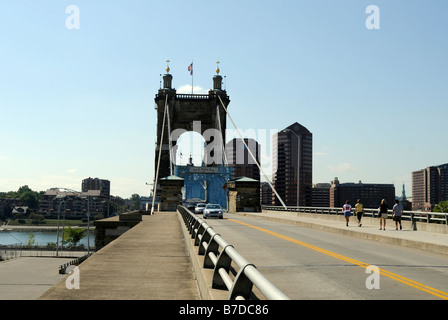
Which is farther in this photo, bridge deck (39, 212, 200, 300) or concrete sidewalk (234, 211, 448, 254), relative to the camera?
concrete sidewalk (234, 211, 448, 254)

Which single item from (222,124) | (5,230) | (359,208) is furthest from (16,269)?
(5,230)

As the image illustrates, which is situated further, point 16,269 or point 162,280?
point 16,269

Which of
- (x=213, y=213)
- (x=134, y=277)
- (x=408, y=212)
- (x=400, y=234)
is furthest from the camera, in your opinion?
(x=213, y=213)

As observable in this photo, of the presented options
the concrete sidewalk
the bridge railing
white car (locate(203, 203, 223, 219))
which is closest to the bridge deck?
the concrete sidewalk

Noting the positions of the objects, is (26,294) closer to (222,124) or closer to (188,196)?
(188,196)

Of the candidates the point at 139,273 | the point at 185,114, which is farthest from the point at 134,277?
the point at 185,114

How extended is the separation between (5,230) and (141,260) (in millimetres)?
206942

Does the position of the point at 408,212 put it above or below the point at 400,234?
above

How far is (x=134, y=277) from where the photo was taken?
8531 mm

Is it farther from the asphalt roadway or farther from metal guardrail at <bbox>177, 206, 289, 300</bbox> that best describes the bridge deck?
metal guardrail at <bbox>177, 206, 289, 300</bbox>

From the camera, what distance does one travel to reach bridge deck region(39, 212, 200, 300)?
6.93 metres

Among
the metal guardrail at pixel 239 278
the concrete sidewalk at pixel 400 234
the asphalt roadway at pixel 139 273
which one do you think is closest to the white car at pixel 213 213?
the concrete sidewalk at pixel 400 234

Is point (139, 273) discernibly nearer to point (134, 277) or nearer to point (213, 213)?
point (134, 277)
